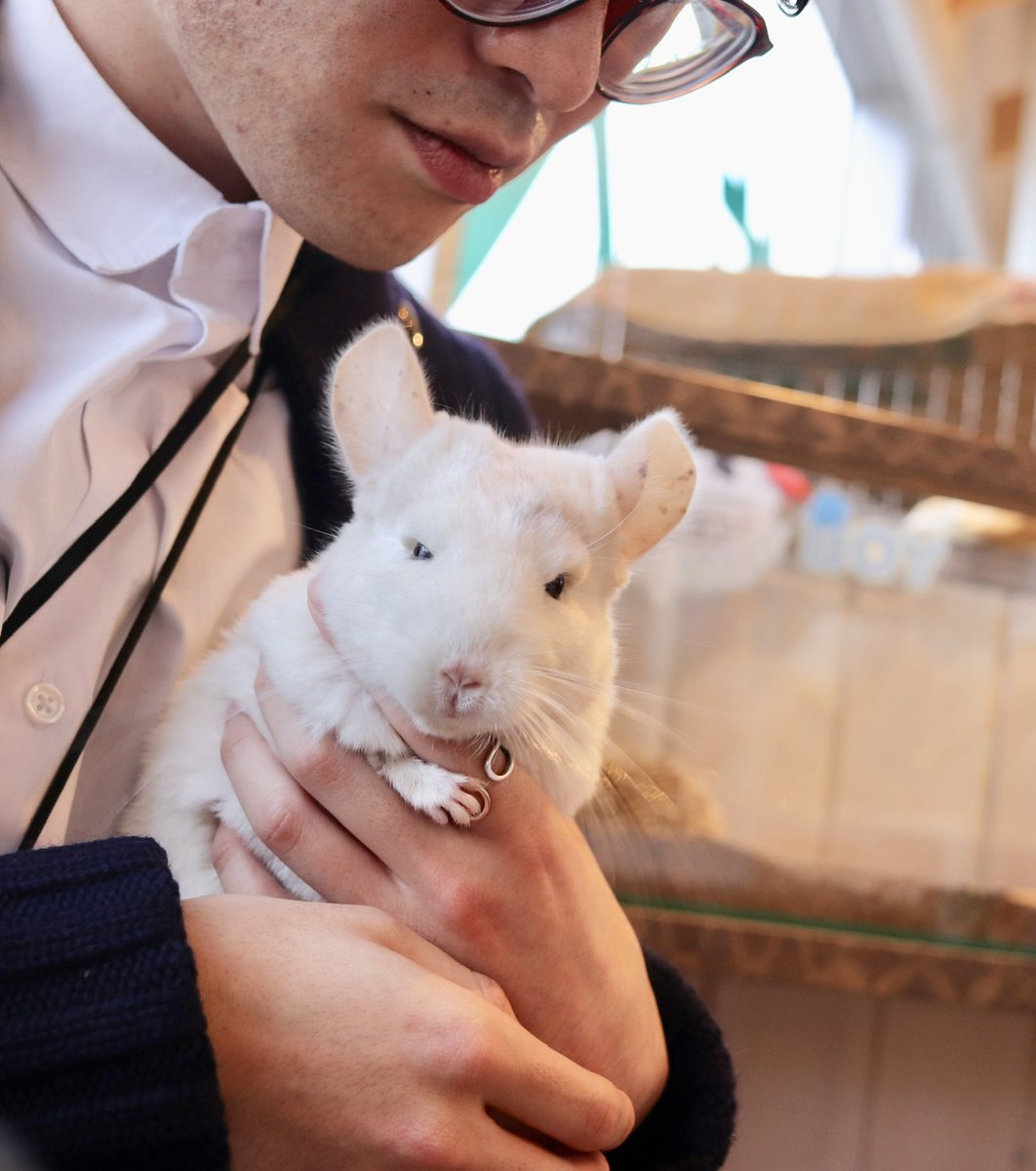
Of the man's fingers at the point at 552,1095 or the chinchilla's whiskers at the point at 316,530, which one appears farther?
the chinchilla's whiskers at the point at 316,530

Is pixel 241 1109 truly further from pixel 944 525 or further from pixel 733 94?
pixel 733 94

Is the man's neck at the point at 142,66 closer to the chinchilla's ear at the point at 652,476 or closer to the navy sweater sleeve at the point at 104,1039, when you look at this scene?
the chinchilla's ear at the point at 652,476

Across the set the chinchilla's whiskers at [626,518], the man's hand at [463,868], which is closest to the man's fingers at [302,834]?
the man's hand at [463,868]

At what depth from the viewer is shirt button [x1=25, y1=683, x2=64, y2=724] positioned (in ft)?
1.88

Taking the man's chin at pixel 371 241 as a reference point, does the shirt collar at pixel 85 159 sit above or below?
above

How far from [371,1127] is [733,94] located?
0.99 meters

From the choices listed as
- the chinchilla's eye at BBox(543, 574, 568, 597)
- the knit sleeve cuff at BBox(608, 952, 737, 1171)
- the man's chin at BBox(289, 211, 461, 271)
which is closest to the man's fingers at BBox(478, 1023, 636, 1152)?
the knit sleeve cuff at BBox(608, 952, 737, 1171)

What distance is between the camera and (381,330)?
1.86 ft

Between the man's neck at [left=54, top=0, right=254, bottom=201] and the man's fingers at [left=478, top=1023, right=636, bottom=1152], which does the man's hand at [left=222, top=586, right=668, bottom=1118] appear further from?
the man's neck at [left=54, top=0, right=254, bottom=201]

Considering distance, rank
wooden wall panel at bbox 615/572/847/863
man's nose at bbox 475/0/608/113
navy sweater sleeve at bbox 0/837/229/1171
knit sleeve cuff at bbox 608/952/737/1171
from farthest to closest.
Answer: wooden wall panel at bbox 615/572/847/863 → knit sleeve cuff at bbox 608/952/737/1171 → man's nose at bbox 475/0/608/113 → navy sweater sleeve at bbox 0/837/229/1171

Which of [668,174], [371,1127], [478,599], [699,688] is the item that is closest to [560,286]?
[668,174]

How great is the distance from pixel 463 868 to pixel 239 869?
126mm

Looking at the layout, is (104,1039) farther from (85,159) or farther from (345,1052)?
(85,159)

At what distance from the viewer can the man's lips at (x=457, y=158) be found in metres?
0.60
